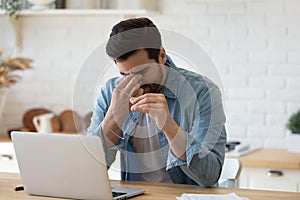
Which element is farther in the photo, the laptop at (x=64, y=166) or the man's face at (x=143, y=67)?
the man's face at (x=143, y=67)

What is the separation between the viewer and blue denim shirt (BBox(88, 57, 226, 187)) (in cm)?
239

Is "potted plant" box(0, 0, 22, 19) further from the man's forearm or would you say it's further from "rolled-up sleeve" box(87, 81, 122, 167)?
the man's forearm

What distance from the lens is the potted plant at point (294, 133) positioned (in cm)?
367

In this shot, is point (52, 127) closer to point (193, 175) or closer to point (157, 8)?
point (157, 8)

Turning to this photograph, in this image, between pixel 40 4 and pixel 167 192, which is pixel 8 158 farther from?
pixel 167 192

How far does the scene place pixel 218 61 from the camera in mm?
3939

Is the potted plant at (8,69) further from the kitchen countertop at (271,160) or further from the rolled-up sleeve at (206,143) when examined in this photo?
the rolled-up sleeve at (206,143)

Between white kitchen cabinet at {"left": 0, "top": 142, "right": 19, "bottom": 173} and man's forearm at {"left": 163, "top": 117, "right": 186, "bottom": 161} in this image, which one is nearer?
man's forearm at {"left": 163, "top": 117, "right": 186, "bottom": 161}

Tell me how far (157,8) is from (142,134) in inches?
65.7

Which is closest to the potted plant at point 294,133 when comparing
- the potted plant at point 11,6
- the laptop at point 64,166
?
the laptop at point 64,166

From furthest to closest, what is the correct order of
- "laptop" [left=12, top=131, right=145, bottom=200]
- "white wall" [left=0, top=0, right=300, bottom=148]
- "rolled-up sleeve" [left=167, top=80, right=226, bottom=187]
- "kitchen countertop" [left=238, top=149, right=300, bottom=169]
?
"white wall" [left=0, top=0, right=300, bottom=148], "kitchen countertop" [left=238, top=149, right=300, bottom=169], "rolled-up sleeve" [left=167, top=80, right=226, bottom=187], "laptop" [left=12, top=131, right=145, bottom=200]

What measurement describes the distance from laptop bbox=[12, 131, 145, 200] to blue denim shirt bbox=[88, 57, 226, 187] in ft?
0.75

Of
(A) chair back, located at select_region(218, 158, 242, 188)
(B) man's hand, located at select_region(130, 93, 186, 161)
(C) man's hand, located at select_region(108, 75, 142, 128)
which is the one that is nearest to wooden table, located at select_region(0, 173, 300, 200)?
(B) man's hand, located at select_region(130, 93, 186, 161)

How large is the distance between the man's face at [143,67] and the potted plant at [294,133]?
1463 millimetres
